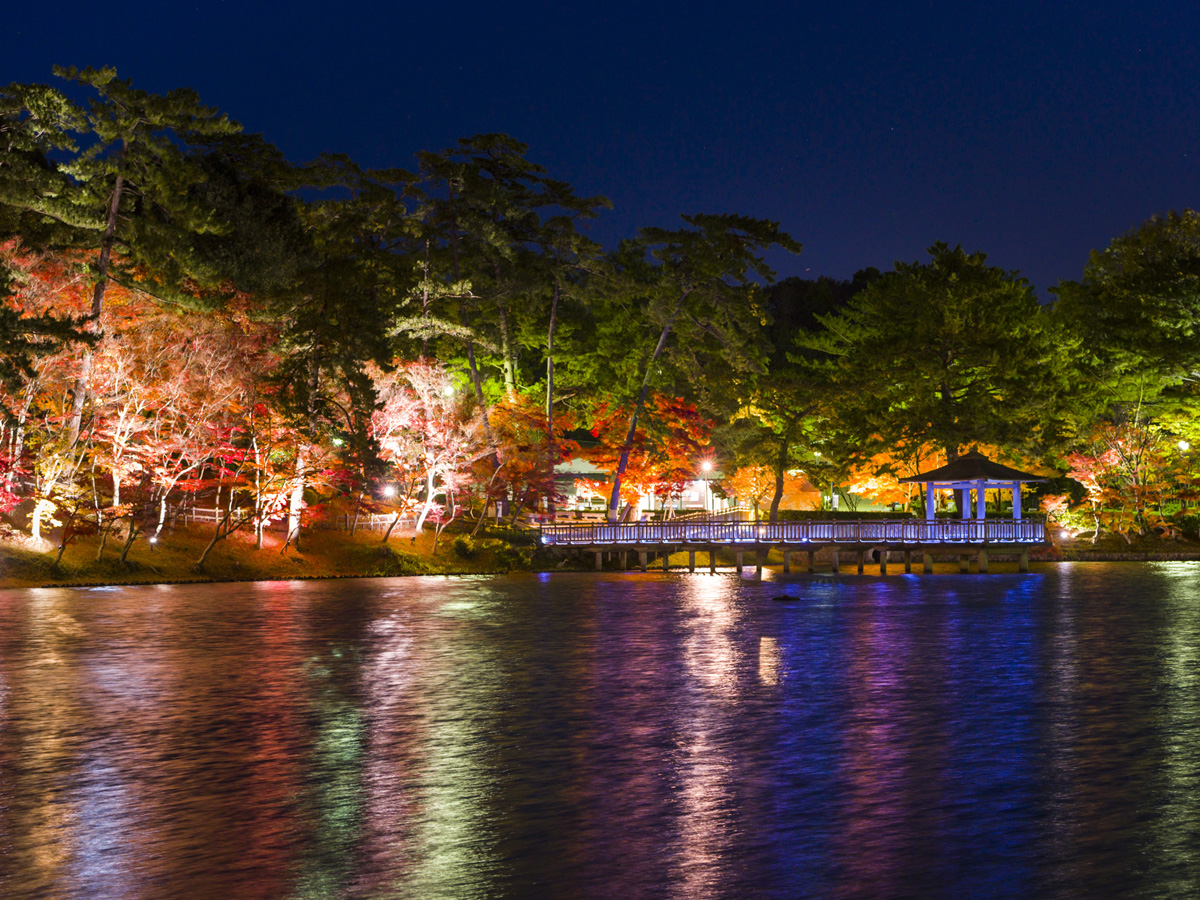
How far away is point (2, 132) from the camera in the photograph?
107 feet

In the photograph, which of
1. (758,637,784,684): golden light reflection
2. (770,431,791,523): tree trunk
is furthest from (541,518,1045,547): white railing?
(758,637,784,684): golden light reflection

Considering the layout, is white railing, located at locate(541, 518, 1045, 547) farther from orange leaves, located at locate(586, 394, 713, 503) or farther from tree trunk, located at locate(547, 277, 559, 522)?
orange leaves, located at locate(586, 394, 713, 503)

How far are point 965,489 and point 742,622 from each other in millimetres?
24416

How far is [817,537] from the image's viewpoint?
4675cm

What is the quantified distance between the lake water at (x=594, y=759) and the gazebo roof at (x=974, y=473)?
20554 millimetres

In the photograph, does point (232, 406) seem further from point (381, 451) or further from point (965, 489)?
point (965, 489)

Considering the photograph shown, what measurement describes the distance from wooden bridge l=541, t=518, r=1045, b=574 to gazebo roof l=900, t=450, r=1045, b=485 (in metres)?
2.19

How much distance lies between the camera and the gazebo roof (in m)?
47.6

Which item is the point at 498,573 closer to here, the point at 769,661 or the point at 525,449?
the point at 525,449

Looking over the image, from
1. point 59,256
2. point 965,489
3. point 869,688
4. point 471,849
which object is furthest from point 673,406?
point 471,849

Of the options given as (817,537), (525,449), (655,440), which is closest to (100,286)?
(525,449)

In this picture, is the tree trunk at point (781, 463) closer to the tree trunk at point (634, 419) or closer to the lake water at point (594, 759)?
the tree trunk at point (634, 419)

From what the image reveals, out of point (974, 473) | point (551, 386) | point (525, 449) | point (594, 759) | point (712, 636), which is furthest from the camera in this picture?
point (551, 386)

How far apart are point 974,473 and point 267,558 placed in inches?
1114
